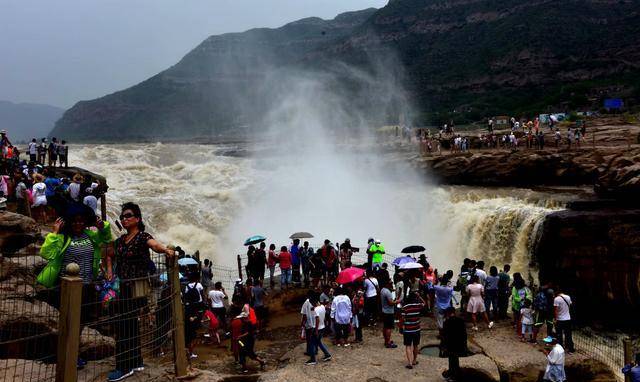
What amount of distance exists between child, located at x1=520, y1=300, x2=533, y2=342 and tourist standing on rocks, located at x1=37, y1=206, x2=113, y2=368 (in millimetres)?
8065

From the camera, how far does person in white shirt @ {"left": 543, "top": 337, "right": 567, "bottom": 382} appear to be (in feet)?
26.4

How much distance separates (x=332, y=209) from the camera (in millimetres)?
27750

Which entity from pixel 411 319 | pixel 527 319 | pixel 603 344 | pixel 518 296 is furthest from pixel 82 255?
pixel 603 344

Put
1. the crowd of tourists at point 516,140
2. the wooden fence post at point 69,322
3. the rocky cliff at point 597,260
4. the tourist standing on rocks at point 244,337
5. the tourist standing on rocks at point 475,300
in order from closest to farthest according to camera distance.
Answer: the wooden fence post at point 69,322, the tourist standing on rocks at point 244,337, the tourist standing on rocks at point 475,300, the rocky cliff at point 597,260, the crowd of tourists at point 516,140

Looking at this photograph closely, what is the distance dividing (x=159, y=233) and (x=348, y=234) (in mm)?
8852

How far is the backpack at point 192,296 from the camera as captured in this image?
8.80 m

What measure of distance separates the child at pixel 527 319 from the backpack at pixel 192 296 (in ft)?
20.6

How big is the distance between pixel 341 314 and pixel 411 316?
5.22 feet

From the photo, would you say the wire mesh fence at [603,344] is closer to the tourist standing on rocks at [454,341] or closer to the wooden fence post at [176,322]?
the tourist standing on rocks at [454,341]

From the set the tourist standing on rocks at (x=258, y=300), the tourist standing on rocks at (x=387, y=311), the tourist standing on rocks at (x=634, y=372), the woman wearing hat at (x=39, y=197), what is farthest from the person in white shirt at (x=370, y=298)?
the woman wearing hat at (x=39, y=197)

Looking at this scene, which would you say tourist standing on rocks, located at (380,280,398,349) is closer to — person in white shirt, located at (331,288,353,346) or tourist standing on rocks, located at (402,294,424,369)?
person in white shirt, located at (331,288,353,346)

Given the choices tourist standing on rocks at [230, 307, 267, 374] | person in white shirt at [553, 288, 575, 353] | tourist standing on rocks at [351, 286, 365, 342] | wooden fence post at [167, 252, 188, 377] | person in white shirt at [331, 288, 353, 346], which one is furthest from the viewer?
tourist standing on rocks at [351, 286, 365, 342]

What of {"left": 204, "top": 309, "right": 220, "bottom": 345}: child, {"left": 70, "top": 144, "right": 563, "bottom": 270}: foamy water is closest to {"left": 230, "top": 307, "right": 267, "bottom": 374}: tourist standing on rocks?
{"left": 204, "top": 309, "right": 220, "bottom": 345}: child

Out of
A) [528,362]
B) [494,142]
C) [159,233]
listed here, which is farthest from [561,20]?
[528,362]
